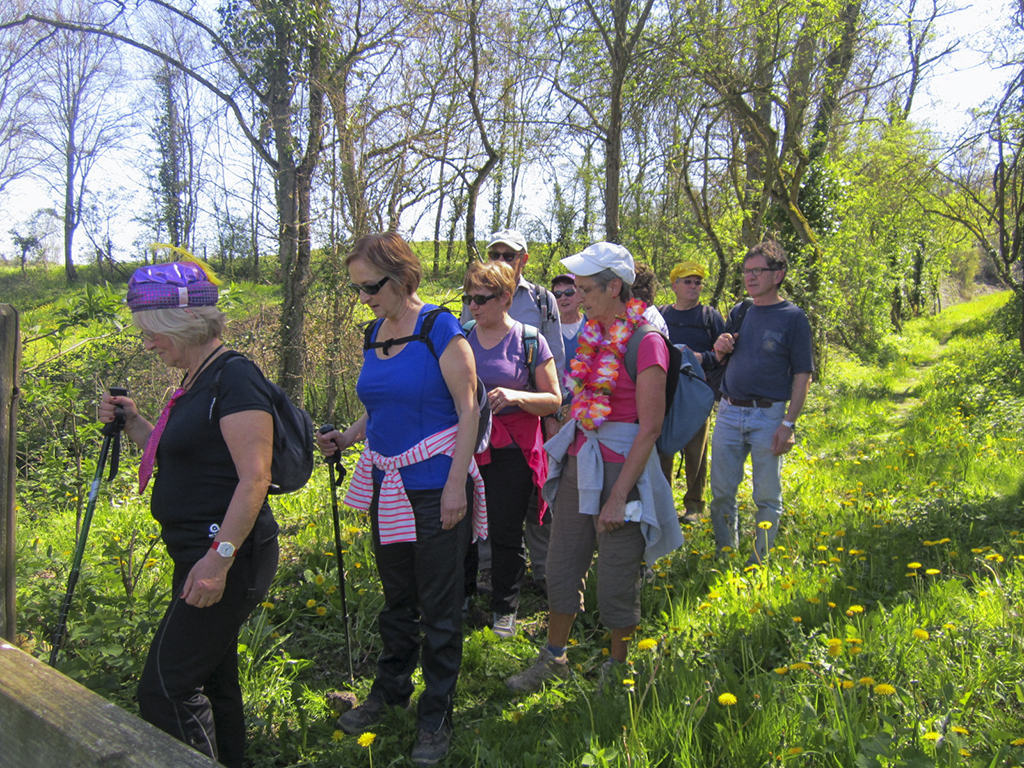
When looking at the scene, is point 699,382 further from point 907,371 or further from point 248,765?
point 907,371

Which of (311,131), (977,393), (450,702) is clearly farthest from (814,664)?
(977,393)

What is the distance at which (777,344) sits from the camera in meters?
3.95

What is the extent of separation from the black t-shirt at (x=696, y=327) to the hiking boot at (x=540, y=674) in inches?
116

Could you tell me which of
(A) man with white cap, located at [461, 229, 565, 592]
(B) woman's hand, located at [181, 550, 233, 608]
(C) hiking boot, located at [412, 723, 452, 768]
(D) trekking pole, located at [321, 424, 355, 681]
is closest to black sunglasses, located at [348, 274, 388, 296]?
(D) trekking pole, located at [321, 424, 355, 681]

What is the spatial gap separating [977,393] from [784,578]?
27.0 feet

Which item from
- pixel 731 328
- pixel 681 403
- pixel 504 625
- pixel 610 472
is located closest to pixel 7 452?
pixel 610 472

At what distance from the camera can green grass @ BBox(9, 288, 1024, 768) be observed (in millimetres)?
2150

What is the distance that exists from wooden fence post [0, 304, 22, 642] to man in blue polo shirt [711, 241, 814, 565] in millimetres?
3465

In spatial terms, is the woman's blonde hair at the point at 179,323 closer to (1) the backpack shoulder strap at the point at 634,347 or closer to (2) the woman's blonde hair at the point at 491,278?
(2) the woman's blonde hair at the point at 491,278

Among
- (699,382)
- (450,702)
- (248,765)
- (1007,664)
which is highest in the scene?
(699,382)

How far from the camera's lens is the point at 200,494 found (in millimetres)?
2086

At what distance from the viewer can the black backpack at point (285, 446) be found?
2.15 m

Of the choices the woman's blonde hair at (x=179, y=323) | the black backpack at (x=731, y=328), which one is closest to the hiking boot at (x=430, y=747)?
the woman's blonde hair at (x=179, y=323)

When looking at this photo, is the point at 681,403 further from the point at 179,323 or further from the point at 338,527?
the point at 179,323
